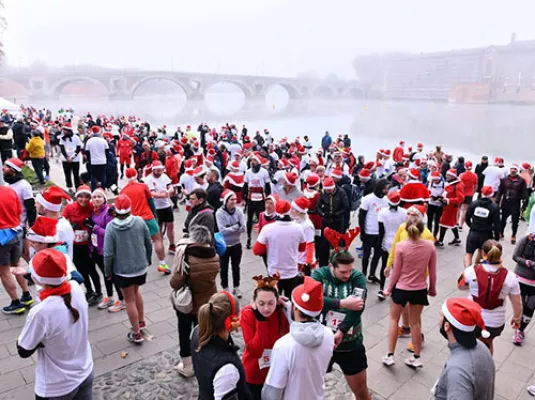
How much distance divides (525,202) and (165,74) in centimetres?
7544

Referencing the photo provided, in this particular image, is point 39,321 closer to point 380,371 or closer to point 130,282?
point 130,282

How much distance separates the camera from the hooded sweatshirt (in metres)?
2.30

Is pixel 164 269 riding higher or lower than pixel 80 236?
lower

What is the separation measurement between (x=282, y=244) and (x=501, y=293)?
84.8 inches

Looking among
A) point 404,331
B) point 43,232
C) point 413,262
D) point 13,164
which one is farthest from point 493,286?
point 13,164

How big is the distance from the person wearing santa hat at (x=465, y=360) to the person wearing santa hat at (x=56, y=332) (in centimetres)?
238

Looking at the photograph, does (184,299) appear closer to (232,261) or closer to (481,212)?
(232,261)

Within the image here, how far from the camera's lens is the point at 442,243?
8320 mm

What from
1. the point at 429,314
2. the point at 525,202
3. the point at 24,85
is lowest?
the point at 429,314

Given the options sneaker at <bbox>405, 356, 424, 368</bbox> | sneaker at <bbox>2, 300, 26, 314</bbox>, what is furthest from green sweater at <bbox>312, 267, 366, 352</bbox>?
sneaker at <bbox>2, 300, 26, 314</bbox>

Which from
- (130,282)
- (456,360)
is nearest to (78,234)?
(130,282)

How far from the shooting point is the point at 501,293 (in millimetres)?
3697

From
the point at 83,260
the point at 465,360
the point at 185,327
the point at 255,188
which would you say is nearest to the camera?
the point at 465,360

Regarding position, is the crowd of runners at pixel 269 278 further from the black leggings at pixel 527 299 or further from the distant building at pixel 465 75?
the distant building at pixel 465 75
